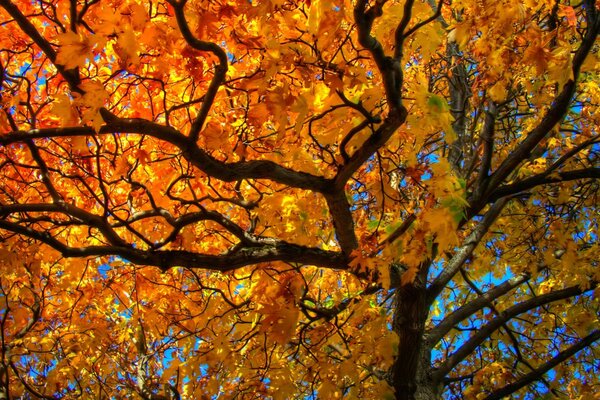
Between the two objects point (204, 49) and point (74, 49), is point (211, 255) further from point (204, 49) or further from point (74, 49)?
point (74, 49)

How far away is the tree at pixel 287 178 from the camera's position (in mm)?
2930

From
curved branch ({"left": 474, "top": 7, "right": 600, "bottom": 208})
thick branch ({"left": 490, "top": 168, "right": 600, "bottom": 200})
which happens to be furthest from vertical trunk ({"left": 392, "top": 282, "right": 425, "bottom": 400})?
thick branch ({"left": 490, "top": 168, "right": 600, "bottom": 200})

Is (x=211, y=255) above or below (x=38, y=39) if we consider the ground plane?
below

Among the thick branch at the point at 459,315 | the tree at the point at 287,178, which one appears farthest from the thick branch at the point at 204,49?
the thick branch at the point at 459,315

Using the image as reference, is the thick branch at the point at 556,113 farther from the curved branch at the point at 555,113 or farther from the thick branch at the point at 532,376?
the thick branch at the point at 532,376

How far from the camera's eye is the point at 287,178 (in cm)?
318

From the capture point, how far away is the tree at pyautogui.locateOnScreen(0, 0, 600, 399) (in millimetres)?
2930

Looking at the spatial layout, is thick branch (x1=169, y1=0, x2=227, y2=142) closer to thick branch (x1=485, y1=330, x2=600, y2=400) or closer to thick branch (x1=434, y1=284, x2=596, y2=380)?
thick branch (x1=434, y1=284, x2=596, y2=380)

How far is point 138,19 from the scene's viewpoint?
9.49 feet

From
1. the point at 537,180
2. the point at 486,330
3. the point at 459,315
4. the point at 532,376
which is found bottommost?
the point at 532,376

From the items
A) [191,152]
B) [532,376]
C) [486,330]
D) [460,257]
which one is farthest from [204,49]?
[532,376]

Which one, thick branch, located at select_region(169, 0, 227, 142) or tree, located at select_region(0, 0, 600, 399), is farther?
tree, located at select_region(0, 0, 600, 399)

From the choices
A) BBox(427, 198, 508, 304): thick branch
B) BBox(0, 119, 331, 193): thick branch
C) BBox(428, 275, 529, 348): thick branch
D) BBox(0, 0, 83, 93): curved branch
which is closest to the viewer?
BBox(0, 0, 83, 93): curved branch

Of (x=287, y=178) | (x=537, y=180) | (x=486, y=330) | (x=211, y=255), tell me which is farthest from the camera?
(x=486, y=330)
